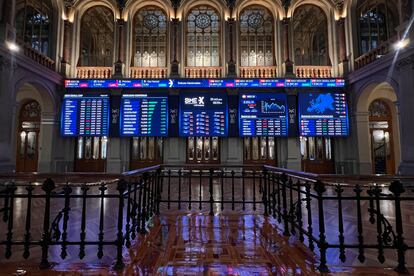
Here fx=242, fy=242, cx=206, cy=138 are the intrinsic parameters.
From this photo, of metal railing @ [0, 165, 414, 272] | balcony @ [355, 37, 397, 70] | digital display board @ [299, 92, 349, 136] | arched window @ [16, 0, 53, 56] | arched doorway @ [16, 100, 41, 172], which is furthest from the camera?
arched doorway @ [16, 100, 41, 172]

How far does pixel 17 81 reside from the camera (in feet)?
32.8

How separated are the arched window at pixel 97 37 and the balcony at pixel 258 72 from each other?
7.36 metres

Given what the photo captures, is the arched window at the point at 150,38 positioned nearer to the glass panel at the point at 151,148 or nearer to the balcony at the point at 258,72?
the glass panel at the point at 151,148

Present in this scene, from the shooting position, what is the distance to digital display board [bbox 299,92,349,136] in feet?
39.3

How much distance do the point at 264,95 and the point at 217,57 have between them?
347 cm

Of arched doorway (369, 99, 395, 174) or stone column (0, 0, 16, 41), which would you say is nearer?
stone column (0, 0, 16, 41)

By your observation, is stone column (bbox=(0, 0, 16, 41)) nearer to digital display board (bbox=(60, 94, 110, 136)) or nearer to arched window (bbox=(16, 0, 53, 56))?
arched window (bbox=(16, 0, 53, 56))

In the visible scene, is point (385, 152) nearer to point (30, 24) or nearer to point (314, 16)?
point (314, 16)

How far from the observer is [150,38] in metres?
13.6

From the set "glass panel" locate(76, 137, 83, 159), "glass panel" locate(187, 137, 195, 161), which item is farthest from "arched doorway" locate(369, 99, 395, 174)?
"glass panel" locate(76, 137, 83, 159)

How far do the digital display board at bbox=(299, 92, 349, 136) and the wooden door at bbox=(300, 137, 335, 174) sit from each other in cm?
98

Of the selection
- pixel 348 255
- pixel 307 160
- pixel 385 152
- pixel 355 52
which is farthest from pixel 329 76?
pixel 348 255

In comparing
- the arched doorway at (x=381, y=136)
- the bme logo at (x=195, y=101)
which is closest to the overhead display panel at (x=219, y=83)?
the bme logo at (x=195, y=101)

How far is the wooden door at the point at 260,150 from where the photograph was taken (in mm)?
12727
